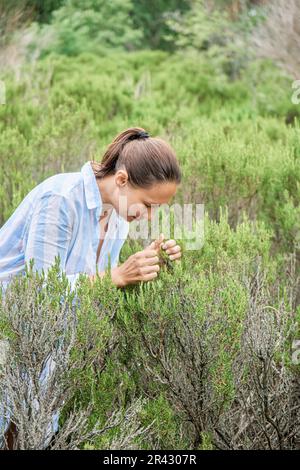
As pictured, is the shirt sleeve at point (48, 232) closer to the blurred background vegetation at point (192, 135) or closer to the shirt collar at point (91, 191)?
the shirt collar at point (91, 191)

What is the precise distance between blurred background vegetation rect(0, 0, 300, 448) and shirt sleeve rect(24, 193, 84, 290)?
349 millimetres

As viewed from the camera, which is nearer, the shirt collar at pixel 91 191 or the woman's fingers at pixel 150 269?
the woman's fingers at pixel 150 269

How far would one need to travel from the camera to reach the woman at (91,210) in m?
3.23

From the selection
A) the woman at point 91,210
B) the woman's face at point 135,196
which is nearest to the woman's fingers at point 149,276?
the woman at point 91,210

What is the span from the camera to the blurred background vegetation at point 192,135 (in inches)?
131

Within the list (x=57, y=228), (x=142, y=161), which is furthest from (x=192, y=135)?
(x=57, y=228)

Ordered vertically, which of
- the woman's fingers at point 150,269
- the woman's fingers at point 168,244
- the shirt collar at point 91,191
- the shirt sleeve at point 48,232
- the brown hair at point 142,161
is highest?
the brown hair at point 142,161

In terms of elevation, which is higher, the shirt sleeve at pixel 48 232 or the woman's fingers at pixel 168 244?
the shirt sleeve at pixel 48 232

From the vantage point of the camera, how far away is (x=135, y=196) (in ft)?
11.2

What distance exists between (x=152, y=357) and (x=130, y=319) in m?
0.20

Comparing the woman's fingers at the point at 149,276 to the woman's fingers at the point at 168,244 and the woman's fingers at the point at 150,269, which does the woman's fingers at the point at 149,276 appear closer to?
the woman's fingers at the point at 150,269

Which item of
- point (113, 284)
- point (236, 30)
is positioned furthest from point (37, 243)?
point (236, 30)

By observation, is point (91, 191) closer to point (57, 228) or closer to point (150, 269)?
point (57, 228)

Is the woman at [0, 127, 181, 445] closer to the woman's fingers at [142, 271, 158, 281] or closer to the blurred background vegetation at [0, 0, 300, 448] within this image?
the woman's fingers at [142, 271, 158, 281]
